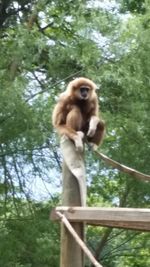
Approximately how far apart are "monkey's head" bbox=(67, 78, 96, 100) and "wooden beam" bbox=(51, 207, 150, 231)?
64.2 inches

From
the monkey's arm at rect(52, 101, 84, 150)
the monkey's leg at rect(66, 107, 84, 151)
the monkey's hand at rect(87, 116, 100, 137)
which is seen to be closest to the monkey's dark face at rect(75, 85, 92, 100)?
the monkey's arm at rect(52, 101, 84, 150)

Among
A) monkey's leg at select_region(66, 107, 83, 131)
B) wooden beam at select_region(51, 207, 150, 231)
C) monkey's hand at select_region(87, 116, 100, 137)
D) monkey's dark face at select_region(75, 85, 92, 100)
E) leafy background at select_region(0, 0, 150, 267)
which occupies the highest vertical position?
leafy background at select_region(0, 0, 150, 267)

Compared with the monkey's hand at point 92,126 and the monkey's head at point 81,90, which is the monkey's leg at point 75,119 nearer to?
the monkey's hand at point 92,126

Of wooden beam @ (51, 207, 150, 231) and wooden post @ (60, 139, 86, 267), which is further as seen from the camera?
wooden post @ (60, 139, 86, 267)

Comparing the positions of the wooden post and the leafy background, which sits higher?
the leafy background

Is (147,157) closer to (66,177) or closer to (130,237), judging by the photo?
(130,237)

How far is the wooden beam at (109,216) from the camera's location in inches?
135

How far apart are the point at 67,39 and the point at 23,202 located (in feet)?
6.85

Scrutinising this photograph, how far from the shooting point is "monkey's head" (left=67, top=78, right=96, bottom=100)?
17.5 feet

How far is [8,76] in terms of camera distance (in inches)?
360

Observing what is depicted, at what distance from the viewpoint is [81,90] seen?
17.9ft

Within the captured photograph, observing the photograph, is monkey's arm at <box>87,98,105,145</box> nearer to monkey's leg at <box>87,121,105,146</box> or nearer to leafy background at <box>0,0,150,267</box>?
monkey's leg at <box>87,121,105,146</box>

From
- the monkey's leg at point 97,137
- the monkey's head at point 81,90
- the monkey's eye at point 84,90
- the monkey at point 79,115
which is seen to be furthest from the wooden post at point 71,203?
the monkey's eye at point 84,90

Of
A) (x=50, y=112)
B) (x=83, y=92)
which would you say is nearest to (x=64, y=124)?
(x=83, y=92)
